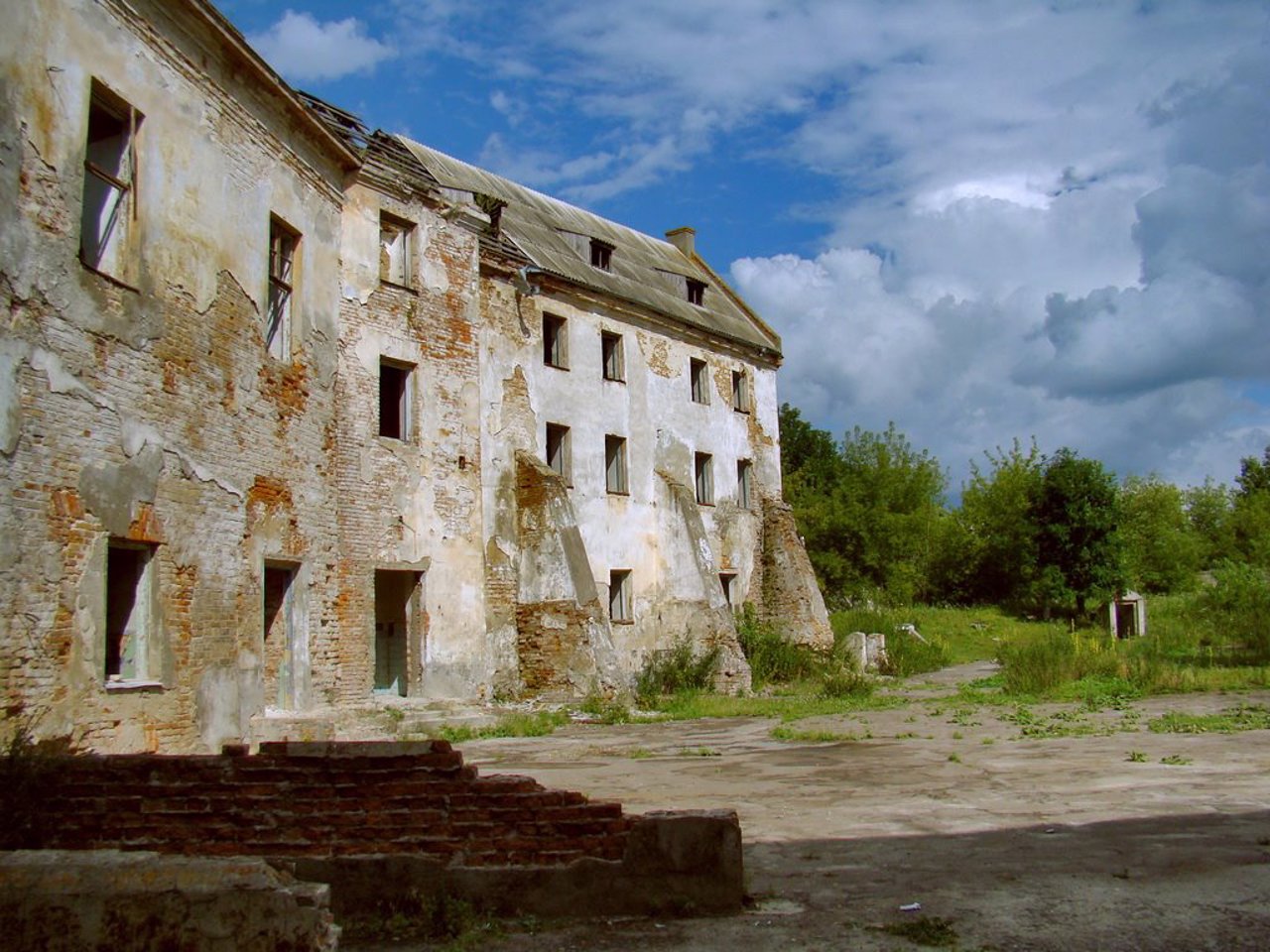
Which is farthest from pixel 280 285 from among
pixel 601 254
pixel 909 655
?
pixel 909 655

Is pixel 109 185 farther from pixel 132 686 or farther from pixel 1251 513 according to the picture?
pixel 1251 513

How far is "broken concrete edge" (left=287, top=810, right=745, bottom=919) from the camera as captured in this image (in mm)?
6070

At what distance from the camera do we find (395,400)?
1811cm

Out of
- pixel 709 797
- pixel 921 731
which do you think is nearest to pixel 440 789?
pixel 709 797

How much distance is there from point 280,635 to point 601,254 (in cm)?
1458

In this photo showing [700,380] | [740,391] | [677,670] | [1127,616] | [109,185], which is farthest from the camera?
[1127,616]

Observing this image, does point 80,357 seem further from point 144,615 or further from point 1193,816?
point 1193,816

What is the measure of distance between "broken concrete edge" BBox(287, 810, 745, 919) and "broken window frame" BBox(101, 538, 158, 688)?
5.73 m

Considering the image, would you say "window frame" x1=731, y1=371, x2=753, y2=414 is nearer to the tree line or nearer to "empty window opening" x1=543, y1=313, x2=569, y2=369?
"empty window opening" x1=543, y1=313, x2=569, y2=369

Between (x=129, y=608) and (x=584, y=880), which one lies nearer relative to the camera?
(x=584, y=880)

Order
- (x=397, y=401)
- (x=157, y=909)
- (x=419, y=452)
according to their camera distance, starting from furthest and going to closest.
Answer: (x=397, y=401)
(x=419, y=452)
(x=157, y=909)

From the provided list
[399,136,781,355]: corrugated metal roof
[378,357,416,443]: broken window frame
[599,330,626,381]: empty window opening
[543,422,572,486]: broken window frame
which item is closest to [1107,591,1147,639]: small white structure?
[399,136,781,355]: corrugated metal roof

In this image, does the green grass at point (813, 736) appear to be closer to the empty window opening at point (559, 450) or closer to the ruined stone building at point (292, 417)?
the ruined stone building at point (292, 417)

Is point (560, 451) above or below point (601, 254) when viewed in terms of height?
below
